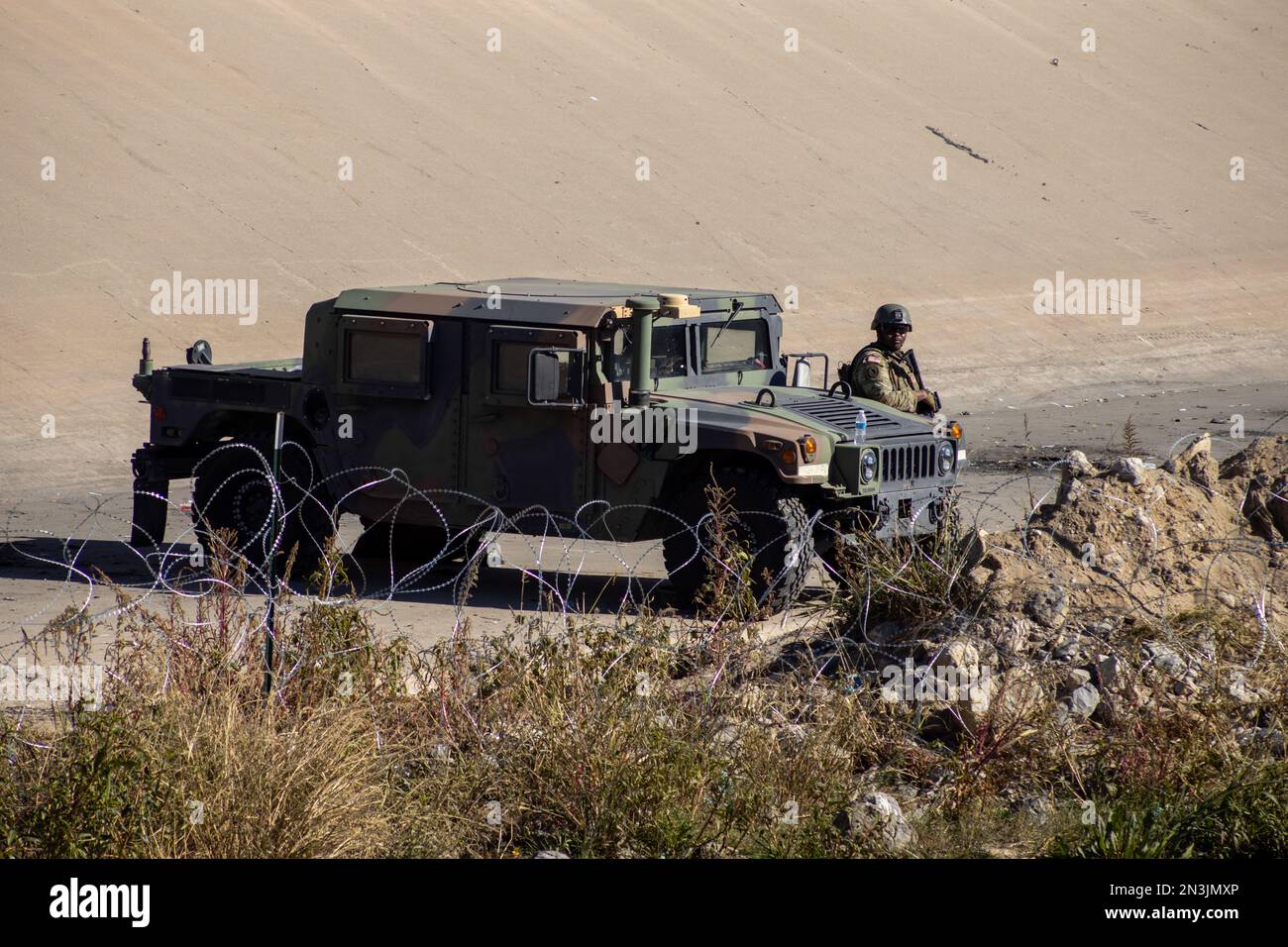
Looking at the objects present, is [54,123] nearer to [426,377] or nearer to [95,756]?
[426,377]

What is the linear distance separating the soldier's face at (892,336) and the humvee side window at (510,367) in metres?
2.21

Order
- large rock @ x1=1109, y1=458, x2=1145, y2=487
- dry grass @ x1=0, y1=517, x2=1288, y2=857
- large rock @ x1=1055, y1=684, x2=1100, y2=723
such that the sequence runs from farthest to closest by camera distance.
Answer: large rock @ x1=1109, y1=458, x2=1145, y2=487 < large rock @ x1=1055, y1=684, x2=1100, y2=723 < dry grass @ x1=0, y1=517, x2=1288, y2=857

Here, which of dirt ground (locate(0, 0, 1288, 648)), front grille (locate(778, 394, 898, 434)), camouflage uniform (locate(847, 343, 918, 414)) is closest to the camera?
front grille (locate(778, 394, 898, 434))

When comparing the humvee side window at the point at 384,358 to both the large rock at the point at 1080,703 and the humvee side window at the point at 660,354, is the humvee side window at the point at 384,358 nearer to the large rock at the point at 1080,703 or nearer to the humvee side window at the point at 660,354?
the humvee side window at the point at 660,354

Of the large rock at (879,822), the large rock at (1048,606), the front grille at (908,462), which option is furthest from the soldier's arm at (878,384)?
the large rock at (879,822)

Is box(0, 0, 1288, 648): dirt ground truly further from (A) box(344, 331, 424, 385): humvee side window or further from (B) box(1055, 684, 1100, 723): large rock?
(B) box(1055, 684, 1100, 723): large rock

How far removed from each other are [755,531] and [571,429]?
125 centimetres

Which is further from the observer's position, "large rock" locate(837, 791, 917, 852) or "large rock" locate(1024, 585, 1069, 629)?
"large rock" locate(1024, 585, 1069, 629)

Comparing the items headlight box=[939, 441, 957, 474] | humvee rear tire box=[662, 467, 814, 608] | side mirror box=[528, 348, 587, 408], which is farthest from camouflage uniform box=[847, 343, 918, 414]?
side mirror box=[528, 348, 587, 408]

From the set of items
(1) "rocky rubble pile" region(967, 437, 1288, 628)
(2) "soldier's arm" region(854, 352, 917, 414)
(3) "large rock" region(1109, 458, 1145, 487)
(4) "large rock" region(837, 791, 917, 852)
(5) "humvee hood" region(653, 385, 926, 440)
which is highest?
(2) "soldier's arm" region(854, 352, 917, 414)


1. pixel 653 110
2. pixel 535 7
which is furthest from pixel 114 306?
pixel 535 7

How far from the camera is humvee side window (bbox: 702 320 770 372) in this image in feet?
35.3

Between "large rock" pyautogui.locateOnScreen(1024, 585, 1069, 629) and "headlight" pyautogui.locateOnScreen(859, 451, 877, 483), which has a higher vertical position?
"headlight" pyautogui.locateOnScreen(859, 451, 877, 483)

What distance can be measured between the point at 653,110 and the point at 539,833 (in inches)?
1106
